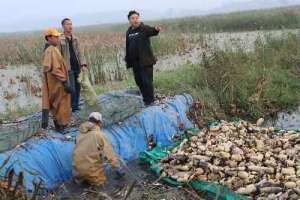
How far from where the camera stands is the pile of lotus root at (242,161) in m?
5.58

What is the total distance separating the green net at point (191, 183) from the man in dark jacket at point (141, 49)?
122cm

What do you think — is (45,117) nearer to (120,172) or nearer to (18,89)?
(120,172)

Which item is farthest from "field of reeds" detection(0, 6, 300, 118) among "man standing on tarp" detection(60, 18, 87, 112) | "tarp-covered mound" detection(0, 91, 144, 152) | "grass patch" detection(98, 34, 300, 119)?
"man standing on tarp" detection(60, 18, 87, 112)

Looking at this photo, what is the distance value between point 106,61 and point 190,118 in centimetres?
624

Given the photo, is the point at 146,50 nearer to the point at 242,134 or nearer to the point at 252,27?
the point at 242,134

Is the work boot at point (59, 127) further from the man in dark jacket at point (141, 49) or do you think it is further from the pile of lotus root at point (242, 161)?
the man in dark jacket at point (141, 49)

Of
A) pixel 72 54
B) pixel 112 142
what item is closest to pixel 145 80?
pixel 72 54

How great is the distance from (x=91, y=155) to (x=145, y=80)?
7.48 ft

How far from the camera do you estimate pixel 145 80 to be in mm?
7883

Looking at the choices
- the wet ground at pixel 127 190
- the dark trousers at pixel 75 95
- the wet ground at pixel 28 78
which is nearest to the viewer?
the wet ground at pixel 127 190

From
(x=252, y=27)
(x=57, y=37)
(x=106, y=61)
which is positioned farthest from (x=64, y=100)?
(x=252, y=27)

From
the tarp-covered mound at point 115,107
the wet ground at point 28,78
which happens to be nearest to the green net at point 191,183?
the tarp-covered mound at point 115,107

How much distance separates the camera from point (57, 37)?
6.57 m

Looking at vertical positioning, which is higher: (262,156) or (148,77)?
(148,77)
